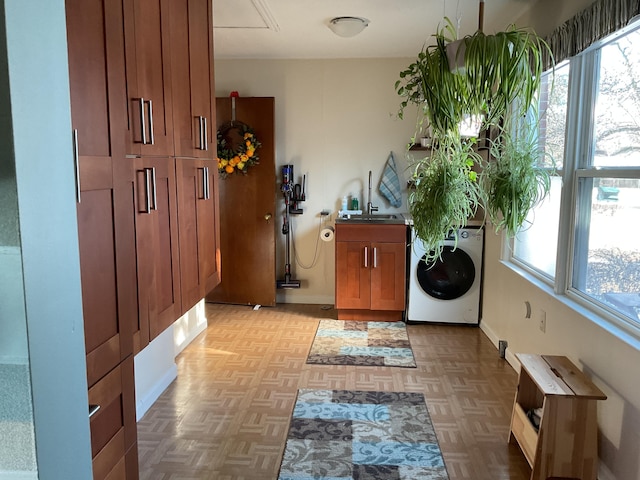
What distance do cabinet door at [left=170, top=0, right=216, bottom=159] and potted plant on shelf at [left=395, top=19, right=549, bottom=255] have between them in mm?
970

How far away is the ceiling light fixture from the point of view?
11.5ft

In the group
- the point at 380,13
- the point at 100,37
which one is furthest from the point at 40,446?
the point at 380,13

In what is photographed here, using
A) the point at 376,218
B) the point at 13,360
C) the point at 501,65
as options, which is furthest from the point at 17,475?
the point at 376,218

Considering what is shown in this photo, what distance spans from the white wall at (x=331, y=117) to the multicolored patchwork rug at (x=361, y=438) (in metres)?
2.41

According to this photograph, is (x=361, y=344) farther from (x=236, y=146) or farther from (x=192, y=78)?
(x=192, y=78)

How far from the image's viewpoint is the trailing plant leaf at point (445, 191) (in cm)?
241

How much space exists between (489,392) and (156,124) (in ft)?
8.14

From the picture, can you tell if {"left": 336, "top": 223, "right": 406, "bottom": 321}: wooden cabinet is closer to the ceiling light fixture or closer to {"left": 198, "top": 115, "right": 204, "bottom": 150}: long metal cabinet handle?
the ceiling light fixture

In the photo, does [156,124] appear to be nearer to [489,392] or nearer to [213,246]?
[213,246]

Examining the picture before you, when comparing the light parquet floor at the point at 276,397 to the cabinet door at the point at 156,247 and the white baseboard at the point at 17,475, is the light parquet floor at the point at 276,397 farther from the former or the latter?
the white baseboard at the point at 17,475

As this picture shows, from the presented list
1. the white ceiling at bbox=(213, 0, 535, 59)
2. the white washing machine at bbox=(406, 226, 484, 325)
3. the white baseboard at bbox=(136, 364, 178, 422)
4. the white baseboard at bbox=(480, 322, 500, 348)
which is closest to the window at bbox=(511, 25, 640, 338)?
the white ceiling at bbox=(213, 0, 535, 59)

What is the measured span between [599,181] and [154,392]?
105 inches

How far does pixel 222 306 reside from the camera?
4957 mm

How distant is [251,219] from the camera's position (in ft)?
16.0
